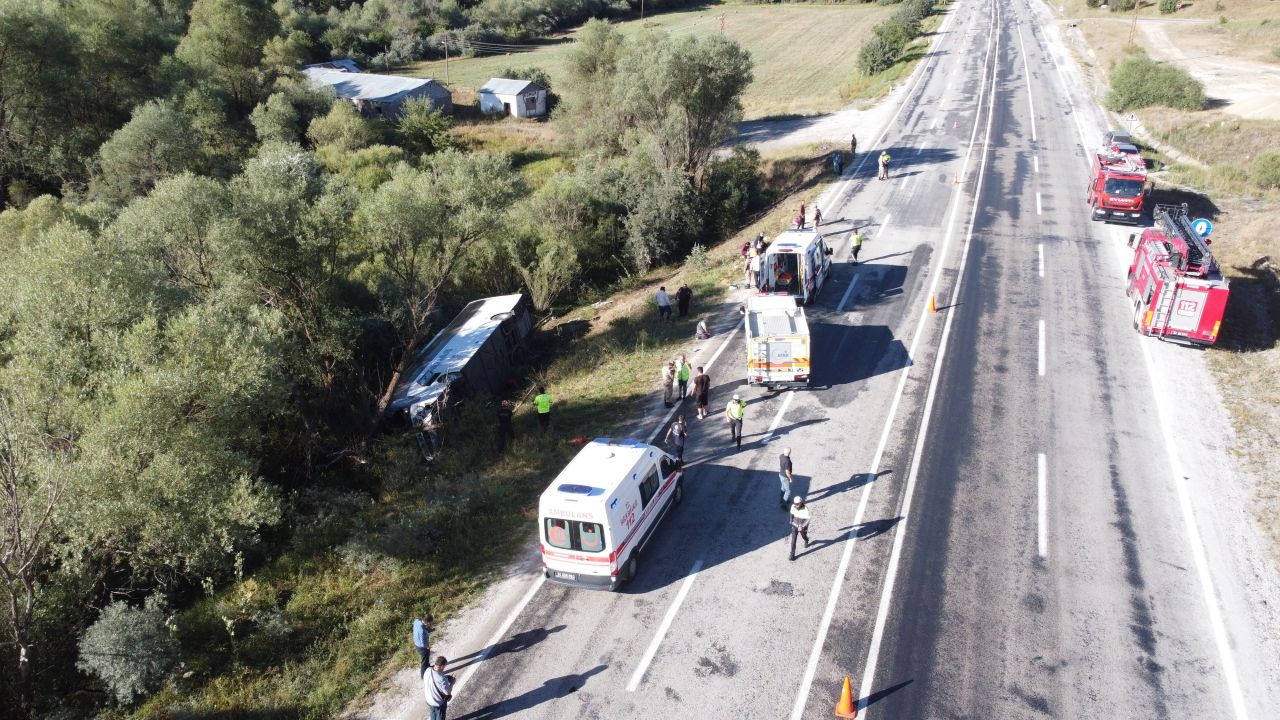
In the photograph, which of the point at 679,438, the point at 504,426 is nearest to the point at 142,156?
the point at 504,426

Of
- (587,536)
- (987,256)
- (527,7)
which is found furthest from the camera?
(527,7)

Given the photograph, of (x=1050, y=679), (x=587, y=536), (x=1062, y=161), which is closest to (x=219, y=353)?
(x=587, y=536)

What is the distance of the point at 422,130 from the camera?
5538 cm

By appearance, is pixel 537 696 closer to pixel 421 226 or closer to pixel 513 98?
pixel 421 226

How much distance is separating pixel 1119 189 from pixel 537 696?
30.9m

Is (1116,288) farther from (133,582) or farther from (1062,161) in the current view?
(133,582)

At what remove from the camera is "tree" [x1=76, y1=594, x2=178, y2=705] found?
11.6 m

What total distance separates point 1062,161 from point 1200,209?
9026 mm

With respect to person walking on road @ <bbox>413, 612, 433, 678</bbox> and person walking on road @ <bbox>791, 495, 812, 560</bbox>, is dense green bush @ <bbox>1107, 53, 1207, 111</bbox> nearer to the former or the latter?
person walking on road @ <bbox>791, 495, 812, 560</bbox>

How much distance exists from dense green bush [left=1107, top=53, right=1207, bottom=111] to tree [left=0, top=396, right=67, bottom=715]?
2272 inches

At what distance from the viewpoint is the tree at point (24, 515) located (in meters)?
10.9

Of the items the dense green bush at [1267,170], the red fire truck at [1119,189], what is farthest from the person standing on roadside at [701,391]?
the dense green bush at [1267,170]

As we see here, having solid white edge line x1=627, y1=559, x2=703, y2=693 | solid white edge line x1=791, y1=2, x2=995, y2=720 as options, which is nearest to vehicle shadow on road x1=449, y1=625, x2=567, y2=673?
solid white edge line x1=627, y1=559, x2=703, y2=693

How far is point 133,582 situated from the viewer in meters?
14.7
